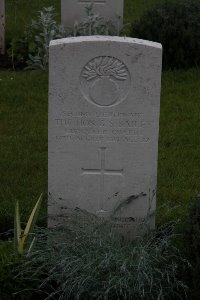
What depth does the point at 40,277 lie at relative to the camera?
5145 mm

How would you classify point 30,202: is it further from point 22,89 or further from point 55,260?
point 22,89

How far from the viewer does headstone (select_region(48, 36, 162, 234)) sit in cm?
525

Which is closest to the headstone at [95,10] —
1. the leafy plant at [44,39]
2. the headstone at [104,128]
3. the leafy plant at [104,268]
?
the leafy plant at [44,39]

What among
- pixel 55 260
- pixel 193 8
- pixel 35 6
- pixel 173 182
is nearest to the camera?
pixel 55 260

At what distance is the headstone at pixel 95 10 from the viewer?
35.8 feet

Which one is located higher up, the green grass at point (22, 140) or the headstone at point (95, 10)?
the headstone at point (95, 10)

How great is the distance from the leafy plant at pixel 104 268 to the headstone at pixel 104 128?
12.7 inches

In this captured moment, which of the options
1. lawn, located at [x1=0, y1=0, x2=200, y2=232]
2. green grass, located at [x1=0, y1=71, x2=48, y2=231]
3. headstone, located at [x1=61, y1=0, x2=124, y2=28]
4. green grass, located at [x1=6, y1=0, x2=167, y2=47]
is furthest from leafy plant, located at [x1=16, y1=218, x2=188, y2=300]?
green grass, located at [x1=6, y1=0, x2=167, y2=47]

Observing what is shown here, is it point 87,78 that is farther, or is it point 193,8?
point 193,8

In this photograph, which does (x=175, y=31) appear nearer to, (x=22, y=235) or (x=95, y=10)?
(x=95, y=10)

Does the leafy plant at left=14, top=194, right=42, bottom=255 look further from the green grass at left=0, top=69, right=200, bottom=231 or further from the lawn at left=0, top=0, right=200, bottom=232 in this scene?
the green grass at left=0, top=69, right=200, bottom=231

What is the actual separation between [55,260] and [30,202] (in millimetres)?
1274

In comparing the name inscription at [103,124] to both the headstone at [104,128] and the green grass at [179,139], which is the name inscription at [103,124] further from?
the green grass at [179,139]

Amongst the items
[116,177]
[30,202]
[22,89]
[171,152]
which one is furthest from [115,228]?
[22,89]
